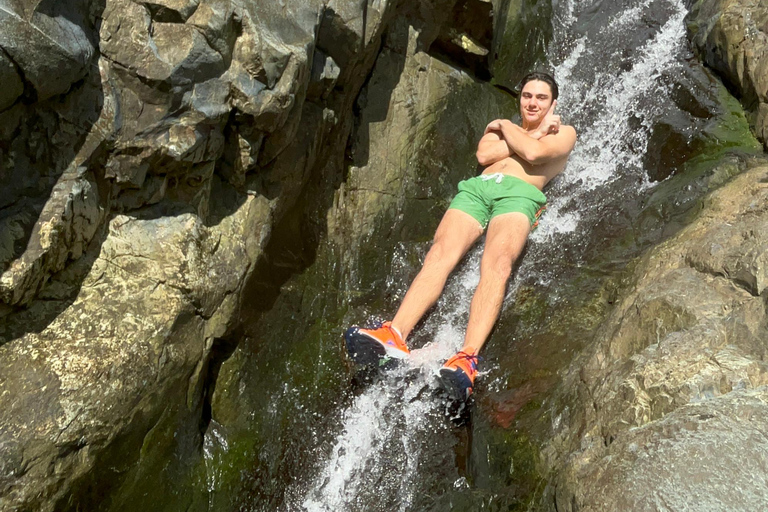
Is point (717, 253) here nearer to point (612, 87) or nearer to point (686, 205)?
point (686, 205)

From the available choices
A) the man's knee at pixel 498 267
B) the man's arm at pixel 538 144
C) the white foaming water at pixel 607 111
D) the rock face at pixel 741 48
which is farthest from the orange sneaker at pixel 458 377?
the rock face at pixel 741 48

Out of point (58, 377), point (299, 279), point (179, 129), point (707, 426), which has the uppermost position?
point (707, 426)

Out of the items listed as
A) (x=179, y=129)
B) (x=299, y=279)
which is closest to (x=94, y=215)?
(x=179, y=129)

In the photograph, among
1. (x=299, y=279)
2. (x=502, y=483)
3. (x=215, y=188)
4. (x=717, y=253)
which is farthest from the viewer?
(x=299, y=279)

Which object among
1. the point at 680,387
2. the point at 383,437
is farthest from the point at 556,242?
the point at 680,387

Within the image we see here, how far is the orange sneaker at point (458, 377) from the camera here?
135 inches

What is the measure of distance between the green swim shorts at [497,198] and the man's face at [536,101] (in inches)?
25.0

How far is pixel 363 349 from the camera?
361 centimetres

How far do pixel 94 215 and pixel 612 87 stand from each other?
4679 millimetres

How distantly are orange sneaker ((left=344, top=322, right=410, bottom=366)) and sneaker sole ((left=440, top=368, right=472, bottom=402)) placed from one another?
331 mm

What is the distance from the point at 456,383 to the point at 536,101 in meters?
2.42

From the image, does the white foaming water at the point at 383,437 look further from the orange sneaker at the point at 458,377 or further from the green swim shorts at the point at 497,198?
the green swim shorts at the point at 497,198

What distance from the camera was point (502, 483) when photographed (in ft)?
10.2

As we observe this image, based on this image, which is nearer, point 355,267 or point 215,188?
point 215,188
